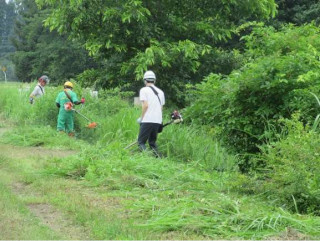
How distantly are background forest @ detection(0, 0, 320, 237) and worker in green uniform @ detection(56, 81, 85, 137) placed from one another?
0.58 m

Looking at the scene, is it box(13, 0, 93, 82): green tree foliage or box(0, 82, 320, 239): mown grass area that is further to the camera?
box(13, 0, 93, 82): green tree foliage

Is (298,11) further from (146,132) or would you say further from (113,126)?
(146,132)

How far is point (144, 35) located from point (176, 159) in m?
7.44

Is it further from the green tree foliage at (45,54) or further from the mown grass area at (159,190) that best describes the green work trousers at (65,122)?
the green tree foliage at (45,54)

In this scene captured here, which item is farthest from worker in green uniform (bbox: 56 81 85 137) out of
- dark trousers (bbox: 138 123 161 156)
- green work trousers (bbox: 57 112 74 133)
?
dark trousers (bbox: 138 123 161 156)

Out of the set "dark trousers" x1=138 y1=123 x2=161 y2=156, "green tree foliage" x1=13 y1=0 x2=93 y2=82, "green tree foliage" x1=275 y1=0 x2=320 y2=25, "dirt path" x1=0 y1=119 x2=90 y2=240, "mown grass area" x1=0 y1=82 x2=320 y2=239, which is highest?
"green tree foliage" x1=275 y1=0 x2=320 y2=25

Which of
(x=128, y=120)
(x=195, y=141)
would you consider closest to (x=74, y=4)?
(x=128, y=120)

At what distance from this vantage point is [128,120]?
12.8m

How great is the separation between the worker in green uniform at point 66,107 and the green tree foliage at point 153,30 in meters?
2.96

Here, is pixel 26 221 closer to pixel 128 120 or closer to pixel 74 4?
pixel 128 120

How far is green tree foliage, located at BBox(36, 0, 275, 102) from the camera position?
16.6 metres

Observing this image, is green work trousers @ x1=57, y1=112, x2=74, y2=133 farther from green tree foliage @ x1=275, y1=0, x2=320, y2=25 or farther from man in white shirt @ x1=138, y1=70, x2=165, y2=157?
green tree foliage @ x1=275, y1=0, x2=320, y2=25

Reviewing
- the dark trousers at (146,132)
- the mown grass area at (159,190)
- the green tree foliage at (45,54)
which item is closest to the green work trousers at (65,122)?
the mown grass area at (159,190)

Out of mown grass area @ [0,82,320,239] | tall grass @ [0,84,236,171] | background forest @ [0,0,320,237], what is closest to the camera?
mown grass area @ [0,82,320,239]
